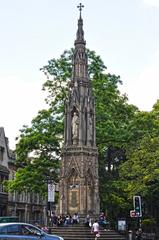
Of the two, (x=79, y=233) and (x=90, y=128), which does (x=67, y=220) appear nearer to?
(x=79, y=233)

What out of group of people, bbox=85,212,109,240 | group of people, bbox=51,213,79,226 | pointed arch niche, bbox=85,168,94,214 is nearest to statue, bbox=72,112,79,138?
pointed arch niche, bbox=85,168,94,214

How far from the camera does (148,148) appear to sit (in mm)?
35844

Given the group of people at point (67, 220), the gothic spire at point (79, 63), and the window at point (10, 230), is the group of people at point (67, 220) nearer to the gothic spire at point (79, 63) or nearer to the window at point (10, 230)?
the window at point (10, 230)

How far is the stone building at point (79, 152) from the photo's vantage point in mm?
30234

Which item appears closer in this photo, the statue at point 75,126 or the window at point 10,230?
the window at point 10,230

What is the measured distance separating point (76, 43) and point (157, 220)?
18.4 meters

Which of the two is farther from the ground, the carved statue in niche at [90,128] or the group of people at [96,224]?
the carved statue in niche at [90,128]

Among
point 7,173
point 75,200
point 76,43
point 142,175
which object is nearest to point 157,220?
point 142,175

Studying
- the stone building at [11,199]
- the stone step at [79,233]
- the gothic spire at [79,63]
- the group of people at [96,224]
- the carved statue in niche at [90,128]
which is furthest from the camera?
the stone building at [11,199]

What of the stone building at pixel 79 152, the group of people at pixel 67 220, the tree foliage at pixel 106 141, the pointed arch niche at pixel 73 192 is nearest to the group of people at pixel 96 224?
the stone building at pixel 79 152

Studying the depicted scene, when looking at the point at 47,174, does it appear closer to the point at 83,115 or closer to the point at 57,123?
the point at 57,123

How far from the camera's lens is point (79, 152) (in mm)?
30891

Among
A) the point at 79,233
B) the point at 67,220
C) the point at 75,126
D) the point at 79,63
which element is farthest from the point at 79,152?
the point at 79,63

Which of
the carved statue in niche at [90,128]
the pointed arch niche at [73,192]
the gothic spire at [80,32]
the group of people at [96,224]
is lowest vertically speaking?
the group of people at [96,224]
